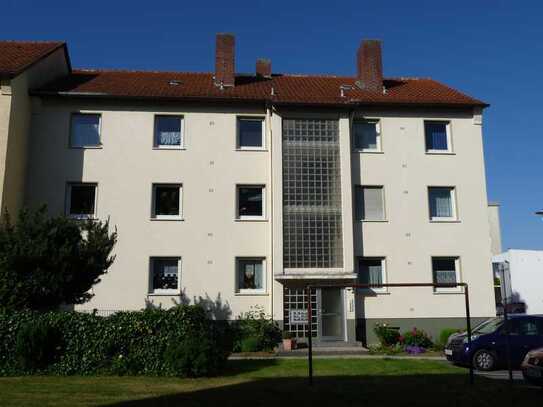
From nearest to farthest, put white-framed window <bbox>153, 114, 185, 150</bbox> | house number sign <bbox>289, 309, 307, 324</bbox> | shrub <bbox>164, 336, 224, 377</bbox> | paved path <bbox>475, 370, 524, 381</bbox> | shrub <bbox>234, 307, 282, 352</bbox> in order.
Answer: shrub <bbox>164, 336, 224, 377</bbox>
paved path <bbox>475, 370, 524, 381</bbox>
shrub <bbox>234, 307, 282, 352</bbox>
house number sign <bbox>289, 309, 307, 324</bbox>
white-framed window <bbox>153, 114, 185, 150</bbox>

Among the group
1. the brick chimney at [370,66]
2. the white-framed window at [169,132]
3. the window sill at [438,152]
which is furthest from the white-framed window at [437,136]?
the white-framed window at [169,132]

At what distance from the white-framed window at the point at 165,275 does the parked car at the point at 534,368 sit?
43.9ft

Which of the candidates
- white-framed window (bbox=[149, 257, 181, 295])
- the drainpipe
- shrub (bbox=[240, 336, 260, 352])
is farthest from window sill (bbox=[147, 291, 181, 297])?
the drainpipe

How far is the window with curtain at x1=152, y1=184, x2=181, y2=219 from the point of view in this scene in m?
22.3

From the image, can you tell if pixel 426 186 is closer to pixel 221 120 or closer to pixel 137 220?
pixel 221 120

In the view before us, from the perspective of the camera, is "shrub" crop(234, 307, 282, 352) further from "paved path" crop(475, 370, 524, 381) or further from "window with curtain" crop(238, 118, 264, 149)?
"paved path" crop(475, 370, 524, 381)

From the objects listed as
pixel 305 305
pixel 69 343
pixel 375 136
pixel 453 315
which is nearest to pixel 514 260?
pixel 453 315

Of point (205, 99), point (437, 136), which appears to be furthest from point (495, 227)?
point (205, 99)

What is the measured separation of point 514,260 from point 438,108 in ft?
51.2

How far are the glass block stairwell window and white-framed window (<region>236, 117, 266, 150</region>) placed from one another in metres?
1.29

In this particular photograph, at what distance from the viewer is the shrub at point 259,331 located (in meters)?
20.2

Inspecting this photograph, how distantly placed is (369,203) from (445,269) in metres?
4.39

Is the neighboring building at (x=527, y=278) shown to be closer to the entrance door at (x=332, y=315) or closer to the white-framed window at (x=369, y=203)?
the white-framed window at (x=369, y=203)

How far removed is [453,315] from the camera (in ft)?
72.7
